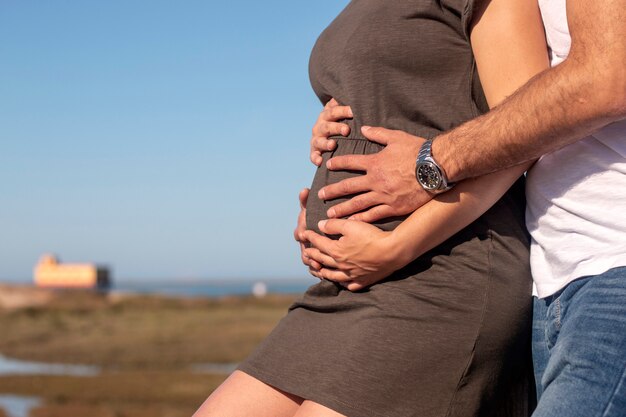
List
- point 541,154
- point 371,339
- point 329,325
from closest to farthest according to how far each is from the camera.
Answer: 1. point 541,154
2. point 371,339
3. point 329,325

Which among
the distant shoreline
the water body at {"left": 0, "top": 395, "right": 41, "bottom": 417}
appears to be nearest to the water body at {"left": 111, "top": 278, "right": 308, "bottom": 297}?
the distant shoreline

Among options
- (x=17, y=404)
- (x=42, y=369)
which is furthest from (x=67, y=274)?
(x=17, y=404)

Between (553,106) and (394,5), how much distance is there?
65 cm

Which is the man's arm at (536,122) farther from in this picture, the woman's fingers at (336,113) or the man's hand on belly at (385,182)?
the woman's fingers at (336,113)

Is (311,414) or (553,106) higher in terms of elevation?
(553,106)

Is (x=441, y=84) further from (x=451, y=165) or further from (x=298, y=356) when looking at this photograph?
(x=298, y=356)

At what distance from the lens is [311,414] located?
2074 mm

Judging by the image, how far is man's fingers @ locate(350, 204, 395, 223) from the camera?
2.10 meters

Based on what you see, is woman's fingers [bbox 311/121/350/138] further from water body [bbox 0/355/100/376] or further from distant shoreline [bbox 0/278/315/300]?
water body [bbox 0/355/100/376]

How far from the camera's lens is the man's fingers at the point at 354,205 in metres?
2.11

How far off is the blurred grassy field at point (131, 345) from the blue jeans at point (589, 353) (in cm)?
1109

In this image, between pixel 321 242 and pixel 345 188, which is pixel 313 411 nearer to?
pixel 321 242

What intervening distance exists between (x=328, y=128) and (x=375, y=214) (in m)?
0.34

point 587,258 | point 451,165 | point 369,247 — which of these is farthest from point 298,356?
point 587,258
